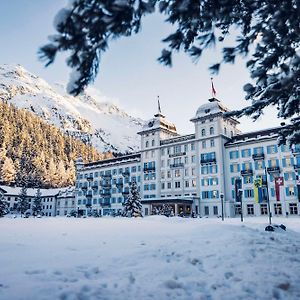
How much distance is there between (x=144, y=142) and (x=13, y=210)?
49.9 m

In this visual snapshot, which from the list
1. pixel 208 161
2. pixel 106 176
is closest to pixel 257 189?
pixel 208 161

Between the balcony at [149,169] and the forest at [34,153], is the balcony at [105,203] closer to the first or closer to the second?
the balcony at [149,169]

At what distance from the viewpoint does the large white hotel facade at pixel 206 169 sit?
47094 mm

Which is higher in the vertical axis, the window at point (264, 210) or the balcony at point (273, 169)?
the balcony at point (273, 169)

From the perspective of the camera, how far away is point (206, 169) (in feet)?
177

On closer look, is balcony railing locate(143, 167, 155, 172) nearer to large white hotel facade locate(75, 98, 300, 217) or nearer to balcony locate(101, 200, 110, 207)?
large white hotel facade locate(75, 98, 300, 217)

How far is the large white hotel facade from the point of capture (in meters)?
47.1

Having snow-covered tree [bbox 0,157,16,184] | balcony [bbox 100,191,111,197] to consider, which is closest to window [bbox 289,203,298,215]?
balcony [bbox 100,191,111,197]

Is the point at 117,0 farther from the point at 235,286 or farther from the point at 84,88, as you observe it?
the point at 235,286

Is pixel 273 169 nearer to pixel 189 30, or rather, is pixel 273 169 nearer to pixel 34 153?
pixel 189 30

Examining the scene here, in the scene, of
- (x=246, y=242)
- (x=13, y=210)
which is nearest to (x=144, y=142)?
(x=13, y=210)

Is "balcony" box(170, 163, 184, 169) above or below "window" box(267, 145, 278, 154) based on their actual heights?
below

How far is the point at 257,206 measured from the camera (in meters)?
47.3

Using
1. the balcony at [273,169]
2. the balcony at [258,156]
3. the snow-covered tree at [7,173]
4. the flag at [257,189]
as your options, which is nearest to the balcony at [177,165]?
the balcony at [258,156]
